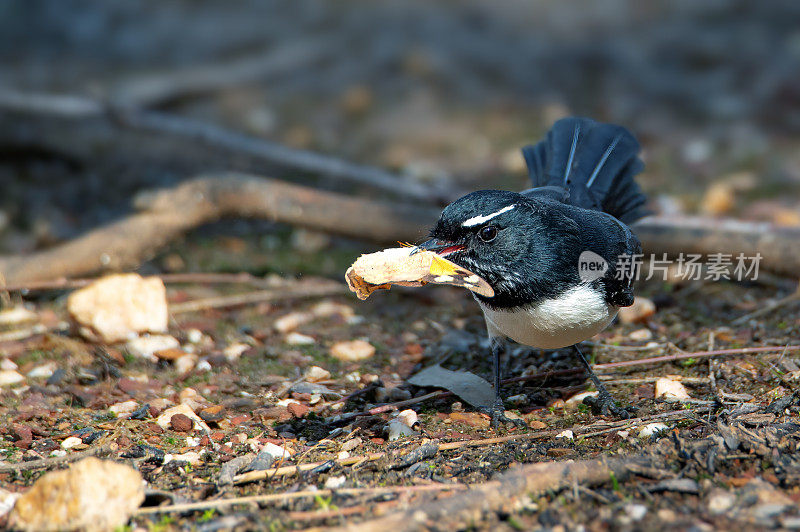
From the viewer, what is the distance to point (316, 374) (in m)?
4.33

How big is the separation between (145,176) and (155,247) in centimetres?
222

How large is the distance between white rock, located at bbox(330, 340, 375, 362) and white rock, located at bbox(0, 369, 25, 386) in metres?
1.68

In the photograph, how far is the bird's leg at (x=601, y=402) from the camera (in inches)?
144

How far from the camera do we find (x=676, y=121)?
785cm

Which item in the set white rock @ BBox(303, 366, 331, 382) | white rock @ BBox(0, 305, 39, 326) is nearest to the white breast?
white rock @ BBox(303, 366, 331, 382)

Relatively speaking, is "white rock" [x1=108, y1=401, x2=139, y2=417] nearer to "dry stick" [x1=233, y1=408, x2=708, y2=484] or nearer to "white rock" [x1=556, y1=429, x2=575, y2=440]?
"dry stick" [x1=233, y1=408, x2=708, y2=484]

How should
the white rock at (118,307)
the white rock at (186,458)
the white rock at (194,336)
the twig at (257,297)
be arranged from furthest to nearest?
the twig at (257,297) → the white rock at (194,336) → the white rock at (118,307) → the white rock at (186,458)

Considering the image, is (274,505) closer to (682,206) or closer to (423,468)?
(423,468)

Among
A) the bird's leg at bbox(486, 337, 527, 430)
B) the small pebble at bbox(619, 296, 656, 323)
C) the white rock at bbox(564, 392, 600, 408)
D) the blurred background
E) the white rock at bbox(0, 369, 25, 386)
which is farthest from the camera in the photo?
the blurred background

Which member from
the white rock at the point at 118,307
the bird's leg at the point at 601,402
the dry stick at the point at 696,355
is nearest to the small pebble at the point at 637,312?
the dry stick at the point at 696,355

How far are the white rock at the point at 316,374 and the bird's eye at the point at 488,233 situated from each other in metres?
1.33

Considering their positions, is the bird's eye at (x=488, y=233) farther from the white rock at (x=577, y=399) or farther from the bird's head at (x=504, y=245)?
the white rock at (x=577, y=399)

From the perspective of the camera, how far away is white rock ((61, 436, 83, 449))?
134 inches

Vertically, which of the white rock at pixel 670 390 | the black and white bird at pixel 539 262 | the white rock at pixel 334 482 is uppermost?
the black and white bird at pixel 539 262
